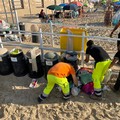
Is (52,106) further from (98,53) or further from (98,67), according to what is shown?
(98,53)

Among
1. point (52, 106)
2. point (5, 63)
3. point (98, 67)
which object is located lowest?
point (52, 106)

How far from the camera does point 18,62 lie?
210 inches

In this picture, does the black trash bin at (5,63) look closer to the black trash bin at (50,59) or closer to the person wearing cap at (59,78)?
the black trash bin at (50,59)

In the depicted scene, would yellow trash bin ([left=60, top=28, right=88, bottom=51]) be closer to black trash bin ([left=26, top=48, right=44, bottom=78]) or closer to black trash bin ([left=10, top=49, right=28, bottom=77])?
black trash bin ([left=26, top=48, right=44, bottom=78])

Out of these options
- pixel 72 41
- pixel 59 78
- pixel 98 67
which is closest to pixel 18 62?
pixel 59 78

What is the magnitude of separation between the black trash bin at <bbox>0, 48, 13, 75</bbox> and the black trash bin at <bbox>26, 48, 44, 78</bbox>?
2.19 feet

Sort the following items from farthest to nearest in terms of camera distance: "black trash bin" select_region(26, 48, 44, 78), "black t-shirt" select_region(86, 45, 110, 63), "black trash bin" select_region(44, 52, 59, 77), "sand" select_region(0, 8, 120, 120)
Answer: "black trash bin" select_region(26, 48, 44, 78) → "black trash bin" select_region(44, 52, 59, 77) → "black t-shirt" select_region(86, 45, 110, 63) → "sand" select_region(0, 8, 120, 120)

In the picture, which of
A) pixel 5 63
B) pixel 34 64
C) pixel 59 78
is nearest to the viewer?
pixel 59 78

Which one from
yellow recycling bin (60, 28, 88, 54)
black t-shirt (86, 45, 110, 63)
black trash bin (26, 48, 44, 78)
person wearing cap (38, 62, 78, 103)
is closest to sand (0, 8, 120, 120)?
person wearing cap (38, 62, 78, 103)

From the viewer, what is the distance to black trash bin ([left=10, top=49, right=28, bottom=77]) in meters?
5.25

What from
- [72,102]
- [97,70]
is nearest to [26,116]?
[72,102]

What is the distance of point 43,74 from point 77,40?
4.90 feet

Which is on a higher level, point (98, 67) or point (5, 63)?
point (98, 67)

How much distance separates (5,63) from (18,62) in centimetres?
46
